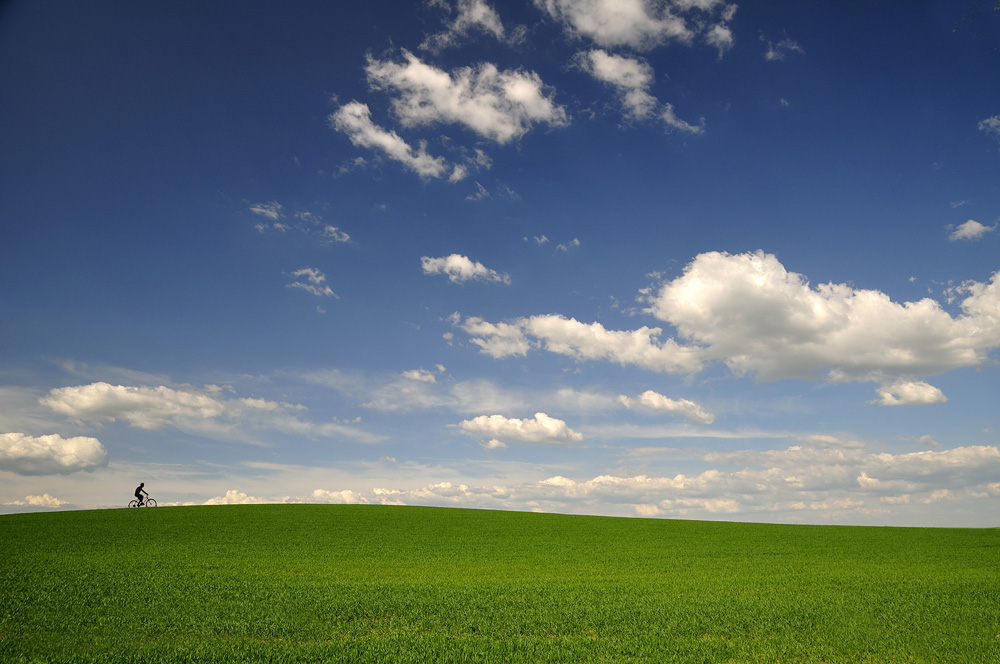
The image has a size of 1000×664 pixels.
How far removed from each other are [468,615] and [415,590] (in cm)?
333

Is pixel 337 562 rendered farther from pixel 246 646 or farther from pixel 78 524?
pixel 78 524

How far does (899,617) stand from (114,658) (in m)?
17.1

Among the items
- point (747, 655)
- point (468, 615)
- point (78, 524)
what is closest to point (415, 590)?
point (468, 615)

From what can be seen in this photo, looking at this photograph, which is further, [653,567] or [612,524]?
[612,524]

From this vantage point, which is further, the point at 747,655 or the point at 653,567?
the point at 653,567

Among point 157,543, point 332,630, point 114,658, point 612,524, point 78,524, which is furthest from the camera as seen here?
point 612,524

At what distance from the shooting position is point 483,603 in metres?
14.7

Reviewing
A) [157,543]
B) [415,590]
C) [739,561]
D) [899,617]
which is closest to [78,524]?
[157,543]

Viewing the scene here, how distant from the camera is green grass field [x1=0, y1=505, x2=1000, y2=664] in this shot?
10.9 metres

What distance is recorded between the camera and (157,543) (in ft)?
95.0

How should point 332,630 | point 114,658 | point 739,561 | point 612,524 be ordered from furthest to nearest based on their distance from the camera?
point 612,524 → point 739,561 → point 332,630 → point 114,658

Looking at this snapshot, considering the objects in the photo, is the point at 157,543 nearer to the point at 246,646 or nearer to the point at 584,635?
the point at 246,646

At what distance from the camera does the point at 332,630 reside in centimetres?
1210

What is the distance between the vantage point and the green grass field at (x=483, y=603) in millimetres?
10867
